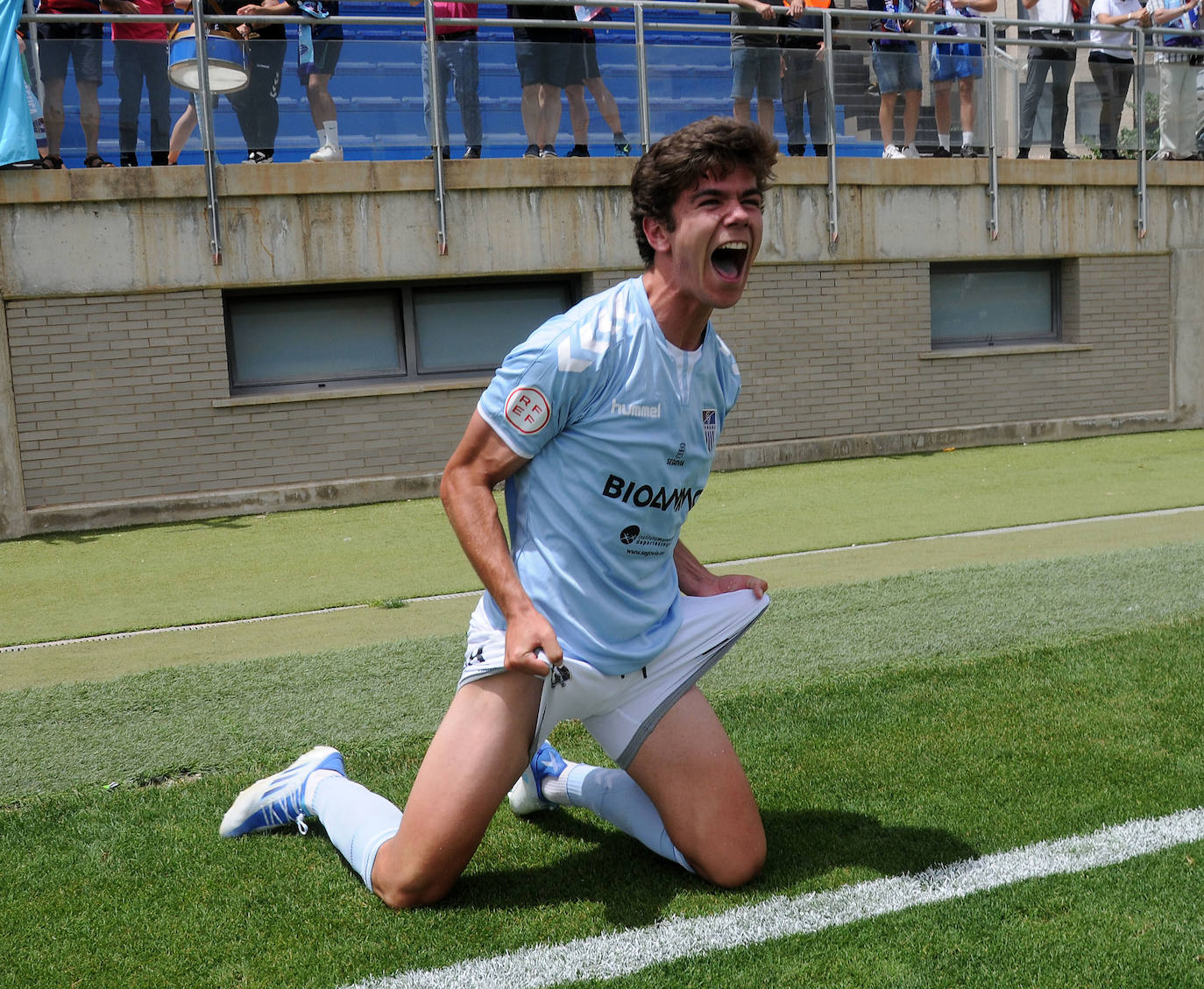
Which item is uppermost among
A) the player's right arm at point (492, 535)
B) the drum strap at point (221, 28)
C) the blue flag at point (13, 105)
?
the drum strap at point (221, 28)

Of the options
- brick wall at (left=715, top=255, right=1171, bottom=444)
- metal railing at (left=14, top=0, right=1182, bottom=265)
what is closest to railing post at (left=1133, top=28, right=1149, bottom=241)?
metal railing at (left=14, top=0, right=1182, bottom=265)

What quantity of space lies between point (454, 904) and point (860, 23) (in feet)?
39.6

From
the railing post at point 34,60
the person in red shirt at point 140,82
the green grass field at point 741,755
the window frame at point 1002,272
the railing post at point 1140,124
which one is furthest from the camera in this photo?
the railing post at point 1140,124

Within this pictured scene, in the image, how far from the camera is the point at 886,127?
13.3 metres

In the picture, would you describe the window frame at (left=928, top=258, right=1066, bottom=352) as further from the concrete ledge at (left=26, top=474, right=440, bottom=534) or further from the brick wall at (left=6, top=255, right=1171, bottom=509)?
the concrete ledge at (left=26, top=474, right=440, bottom=534)

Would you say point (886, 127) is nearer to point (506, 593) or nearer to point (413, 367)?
point (413, 367)

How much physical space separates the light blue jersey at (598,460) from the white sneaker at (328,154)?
Result: 8.56 metres

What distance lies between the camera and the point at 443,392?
11930 millimetres

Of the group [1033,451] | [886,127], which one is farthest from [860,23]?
[1033,451]

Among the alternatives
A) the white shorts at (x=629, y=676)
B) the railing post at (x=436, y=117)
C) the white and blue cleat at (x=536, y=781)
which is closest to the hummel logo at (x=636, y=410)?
the white shorts at (x=629, y=676)

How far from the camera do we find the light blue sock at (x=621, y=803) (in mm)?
3580

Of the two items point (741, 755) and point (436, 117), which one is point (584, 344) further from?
point (436, 117)

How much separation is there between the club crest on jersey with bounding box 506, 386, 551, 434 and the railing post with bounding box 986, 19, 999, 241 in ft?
38.8

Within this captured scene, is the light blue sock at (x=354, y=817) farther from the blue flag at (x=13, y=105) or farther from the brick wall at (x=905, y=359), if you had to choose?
the brick wall at (x=905, y=359)
